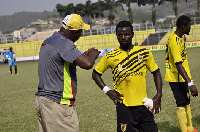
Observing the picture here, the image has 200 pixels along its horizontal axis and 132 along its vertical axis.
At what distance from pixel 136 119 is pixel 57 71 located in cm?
148

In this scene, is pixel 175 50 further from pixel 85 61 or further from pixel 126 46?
pixel 85 61

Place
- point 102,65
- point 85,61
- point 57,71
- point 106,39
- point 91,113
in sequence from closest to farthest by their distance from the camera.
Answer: point 85,61, point 57,71, point 102,65, point 91,113, point 106,39

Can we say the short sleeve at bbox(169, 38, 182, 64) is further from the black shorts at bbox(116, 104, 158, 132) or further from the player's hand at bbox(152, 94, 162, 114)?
the black shorts at bbox(116, 104, 158, 132)

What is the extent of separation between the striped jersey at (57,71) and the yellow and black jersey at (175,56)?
2.54 meters

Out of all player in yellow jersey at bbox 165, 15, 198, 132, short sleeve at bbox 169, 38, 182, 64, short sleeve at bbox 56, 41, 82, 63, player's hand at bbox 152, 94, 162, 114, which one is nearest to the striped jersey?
short sleeve at bbox 56, 41, 82, 63

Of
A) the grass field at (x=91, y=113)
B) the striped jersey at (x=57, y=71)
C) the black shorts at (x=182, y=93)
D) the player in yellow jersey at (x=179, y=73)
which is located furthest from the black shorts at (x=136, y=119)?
the grass field at (x=91, y=113)

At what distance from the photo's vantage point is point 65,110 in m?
4.27

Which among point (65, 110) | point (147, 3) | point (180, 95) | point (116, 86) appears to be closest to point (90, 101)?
point (180, 95)

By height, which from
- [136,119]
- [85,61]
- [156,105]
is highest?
[85,61]

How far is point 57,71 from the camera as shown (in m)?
4.20

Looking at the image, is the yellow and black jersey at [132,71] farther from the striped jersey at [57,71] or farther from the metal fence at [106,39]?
the metal fence at [106,39]

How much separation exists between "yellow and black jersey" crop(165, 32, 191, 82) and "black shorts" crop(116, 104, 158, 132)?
63.0 inches

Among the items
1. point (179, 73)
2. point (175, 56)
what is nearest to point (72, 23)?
point (175, 56)

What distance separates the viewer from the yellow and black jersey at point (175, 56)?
615 cm
